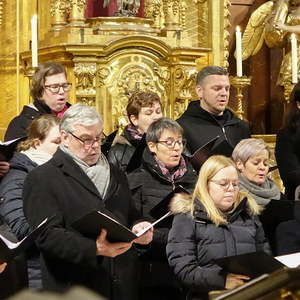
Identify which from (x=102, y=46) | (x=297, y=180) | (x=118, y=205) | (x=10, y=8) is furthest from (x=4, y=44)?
(x=118, y=205)

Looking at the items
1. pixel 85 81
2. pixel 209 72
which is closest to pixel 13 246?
pixel 209 72

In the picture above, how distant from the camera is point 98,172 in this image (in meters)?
3.71

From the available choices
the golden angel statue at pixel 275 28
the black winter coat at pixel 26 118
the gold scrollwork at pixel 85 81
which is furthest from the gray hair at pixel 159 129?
the golden angel statue at pixel 275 28

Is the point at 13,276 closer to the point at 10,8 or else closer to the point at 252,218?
the point at 252,218

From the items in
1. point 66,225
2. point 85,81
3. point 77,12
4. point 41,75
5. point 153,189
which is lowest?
point 66,225

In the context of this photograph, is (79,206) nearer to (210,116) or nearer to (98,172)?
(98,172)

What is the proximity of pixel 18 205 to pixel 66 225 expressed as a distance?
14.8 inches

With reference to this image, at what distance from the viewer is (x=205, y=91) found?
17.7 ft

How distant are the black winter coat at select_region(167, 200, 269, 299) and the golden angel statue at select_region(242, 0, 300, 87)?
13.6 ft

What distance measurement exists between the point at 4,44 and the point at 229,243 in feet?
11.8

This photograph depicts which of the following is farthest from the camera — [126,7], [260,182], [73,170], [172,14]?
[172,14]

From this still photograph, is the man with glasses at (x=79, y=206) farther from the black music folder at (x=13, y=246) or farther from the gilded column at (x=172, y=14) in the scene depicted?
the gilded column at (x=172, y=14)

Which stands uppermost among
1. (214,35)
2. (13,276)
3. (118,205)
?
(214,35)

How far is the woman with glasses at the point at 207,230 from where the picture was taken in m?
3.80
